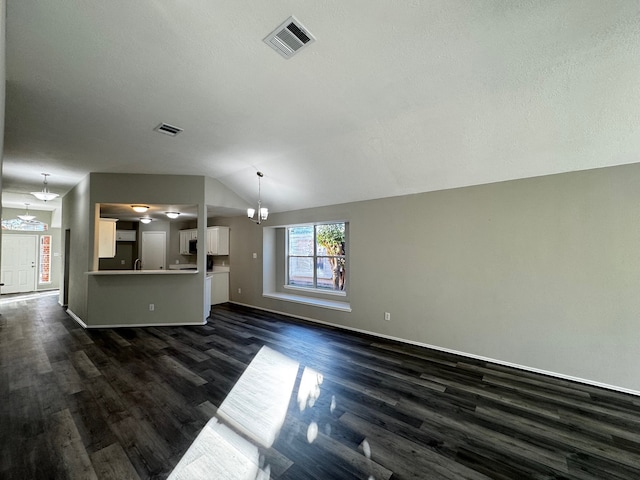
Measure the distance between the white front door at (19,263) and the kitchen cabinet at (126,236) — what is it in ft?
11.5

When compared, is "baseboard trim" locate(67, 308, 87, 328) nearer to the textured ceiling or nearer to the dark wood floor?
the dark wood floor

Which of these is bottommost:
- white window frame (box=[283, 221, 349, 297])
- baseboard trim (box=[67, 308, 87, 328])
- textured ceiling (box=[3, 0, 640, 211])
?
baseboard trim (box=[67, 308, 87, 328])

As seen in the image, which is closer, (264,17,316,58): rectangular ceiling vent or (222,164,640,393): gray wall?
(264,17,316,58): rectangular ceiling vent

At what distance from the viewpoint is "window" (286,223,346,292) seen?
5.75 metres

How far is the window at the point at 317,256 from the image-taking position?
5.75m

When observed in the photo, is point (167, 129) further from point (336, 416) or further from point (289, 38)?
point (336, 416)

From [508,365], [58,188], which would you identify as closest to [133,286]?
[58,188]

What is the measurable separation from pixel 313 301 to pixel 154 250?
20.1 feet

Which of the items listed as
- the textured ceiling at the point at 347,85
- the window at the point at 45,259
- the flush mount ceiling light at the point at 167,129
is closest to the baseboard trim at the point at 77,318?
the textured ceiling at the point at 347,85

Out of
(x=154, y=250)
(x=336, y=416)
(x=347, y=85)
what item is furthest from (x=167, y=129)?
(x=154, y=250)

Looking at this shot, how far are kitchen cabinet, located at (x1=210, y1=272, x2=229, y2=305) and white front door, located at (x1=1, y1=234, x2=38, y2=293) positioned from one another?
738 cm

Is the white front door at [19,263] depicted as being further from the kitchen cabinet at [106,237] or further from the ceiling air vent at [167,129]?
the ceiling air vent at [167,129]

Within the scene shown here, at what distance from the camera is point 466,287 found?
12.0 ft

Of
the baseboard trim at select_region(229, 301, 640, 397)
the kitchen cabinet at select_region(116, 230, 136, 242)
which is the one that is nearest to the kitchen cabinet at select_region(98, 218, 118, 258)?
the kitchen cabinet at select_region(116, 230, 136, 242)
